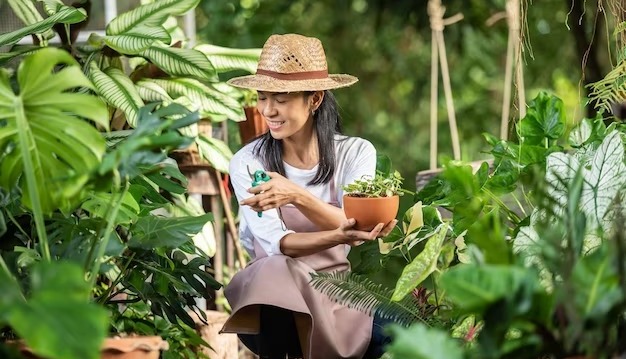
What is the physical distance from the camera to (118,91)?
3.62 meters

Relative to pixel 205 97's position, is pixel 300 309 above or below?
below

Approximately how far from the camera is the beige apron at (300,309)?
296cm

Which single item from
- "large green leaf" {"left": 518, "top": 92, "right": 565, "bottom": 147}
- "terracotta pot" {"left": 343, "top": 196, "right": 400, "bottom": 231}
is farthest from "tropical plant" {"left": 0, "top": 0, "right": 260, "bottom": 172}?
"large green leaf" {"left": 518, "top": 92, "right": 565, "bottom": 147}

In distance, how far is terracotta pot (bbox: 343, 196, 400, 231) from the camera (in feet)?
9.45

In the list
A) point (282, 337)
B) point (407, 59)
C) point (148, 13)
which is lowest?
point (407, 59)

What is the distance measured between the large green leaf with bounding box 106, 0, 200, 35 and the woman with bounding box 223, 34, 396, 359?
1.92 ft

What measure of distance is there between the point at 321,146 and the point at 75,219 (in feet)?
2.40

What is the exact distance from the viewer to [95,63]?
384 cm

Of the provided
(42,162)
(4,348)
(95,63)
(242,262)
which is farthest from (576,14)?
(4,348)

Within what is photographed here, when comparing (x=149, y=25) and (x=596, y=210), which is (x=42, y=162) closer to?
(x=596, y=210)

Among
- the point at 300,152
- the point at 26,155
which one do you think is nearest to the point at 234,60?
the point at 300,152

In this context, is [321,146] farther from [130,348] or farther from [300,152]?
[130,348]

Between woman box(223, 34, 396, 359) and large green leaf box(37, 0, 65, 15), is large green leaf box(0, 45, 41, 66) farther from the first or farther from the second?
woman box(223, 34, 396, 359)

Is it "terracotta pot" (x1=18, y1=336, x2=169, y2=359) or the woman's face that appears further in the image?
the woman's face
